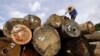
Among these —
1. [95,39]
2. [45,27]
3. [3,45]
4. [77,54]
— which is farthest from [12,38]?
[95,39]

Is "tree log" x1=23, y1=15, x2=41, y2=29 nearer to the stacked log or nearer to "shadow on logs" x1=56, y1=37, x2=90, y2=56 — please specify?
the stacked log

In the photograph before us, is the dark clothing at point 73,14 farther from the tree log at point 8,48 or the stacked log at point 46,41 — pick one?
the tree log at point 8,48

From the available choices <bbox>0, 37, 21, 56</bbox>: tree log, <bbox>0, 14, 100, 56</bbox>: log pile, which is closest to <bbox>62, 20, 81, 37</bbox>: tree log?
<bbox>0, 14, 100, 56</bbox>: log pile

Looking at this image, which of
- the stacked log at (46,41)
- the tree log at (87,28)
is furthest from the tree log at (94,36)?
the stacked log at (46,41)

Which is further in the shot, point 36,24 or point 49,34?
point 36,24

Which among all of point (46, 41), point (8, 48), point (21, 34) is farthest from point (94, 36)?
point (8, 48)

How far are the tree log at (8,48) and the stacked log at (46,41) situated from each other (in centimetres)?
32

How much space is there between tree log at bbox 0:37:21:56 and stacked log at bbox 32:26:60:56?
316 millimetres

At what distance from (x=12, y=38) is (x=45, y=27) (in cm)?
58

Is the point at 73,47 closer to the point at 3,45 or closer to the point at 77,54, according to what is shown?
the point at 77,54

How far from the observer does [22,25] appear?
4660 mm

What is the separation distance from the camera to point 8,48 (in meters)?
4.64

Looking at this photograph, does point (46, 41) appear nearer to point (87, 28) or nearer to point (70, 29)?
point (70, 29)

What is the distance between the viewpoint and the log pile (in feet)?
15.1
